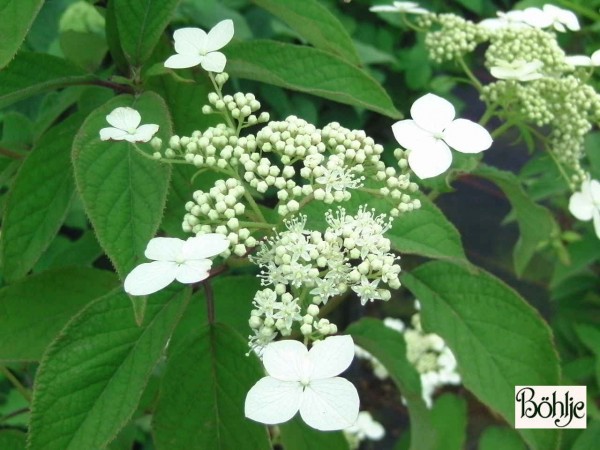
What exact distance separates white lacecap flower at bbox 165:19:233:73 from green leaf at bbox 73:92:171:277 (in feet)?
0.17

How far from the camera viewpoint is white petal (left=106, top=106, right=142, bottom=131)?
646 millimetres

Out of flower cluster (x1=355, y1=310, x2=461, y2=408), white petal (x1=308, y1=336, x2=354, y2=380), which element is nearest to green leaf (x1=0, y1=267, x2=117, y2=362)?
white petal (x1=308, y1=336, x2=354, y2=380)

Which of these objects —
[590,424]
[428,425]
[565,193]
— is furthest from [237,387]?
[565,193]

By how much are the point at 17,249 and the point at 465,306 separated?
0.47 m

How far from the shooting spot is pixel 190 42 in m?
0.71

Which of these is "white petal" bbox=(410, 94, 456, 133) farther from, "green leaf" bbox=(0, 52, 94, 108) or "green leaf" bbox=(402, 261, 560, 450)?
"green leaf" bbox=(0, 52, 94, 108)

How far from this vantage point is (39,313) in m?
0.81

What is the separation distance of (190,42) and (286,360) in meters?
0.34

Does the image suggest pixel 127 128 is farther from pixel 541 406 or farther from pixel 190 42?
pixel 541 406

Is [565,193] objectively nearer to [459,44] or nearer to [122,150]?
[459,44]

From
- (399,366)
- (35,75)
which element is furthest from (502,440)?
(35,75)

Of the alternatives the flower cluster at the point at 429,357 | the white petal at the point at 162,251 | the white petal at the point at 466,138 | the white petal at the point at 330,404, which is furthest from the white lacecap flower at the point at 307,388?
the flower cluster at the point at 429,357

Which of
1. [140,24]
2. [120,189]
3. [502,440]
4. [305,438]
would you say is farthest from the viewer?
[502,440]

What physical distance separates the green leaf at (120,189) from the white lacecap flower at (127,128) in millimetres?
15
